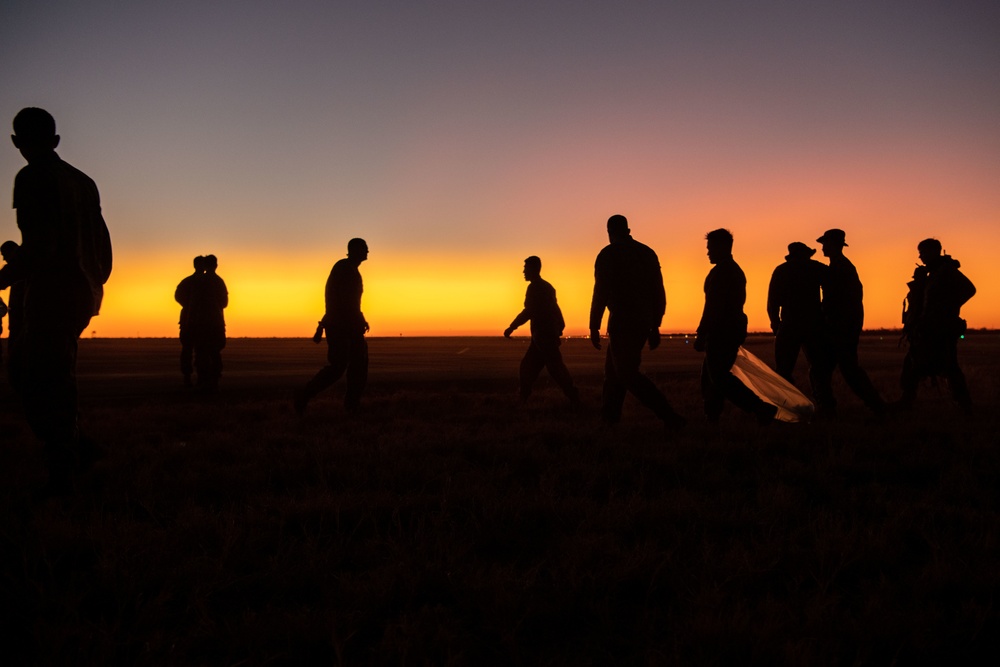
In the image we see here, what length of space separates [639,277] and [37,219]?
5028 millimetres

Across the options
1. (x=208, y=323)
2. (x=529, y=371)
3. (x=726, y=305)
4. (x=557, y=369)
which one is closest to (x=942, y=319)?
(x=726, y=305)

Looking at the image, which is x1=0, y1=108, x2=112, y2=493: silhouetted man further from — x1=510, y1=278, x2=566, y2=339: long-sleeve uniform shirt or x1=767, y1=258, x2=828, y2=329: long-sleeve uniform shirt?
x1=767, y1=258, x2=828, y2=329: long-sleeve uniform shirt

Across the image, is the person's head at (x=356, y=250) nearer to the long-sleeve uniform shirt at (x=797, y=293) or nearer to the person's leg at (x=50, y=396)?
the person's leg at (x=50, y=396)

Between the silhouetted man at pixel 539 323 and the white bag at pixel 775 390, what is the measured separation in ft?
8.20

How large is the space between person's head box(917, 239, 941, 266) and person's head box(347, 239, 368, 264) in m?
7.15

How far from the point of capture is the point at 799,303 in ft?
24.5

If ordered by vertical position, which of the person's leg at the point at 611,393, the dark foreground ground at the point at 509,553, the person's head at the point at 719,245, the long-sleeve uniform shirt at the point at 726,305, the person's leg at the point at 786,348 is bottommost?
the dark foreground ground at the point at 509,553

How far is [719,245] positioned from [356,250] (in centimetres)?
448

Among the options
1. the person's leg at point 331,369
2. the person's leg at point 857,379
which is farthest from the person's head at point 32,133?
the person's leg at point 857,379

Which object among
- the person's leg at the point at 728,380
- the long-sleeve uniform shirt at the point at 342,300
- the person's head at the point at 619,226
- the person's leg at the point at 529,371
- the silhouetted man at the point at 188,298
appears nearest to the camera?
the person's leg at the point at 728,380

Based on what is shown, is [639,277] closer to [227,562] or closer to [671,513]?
[671,513]

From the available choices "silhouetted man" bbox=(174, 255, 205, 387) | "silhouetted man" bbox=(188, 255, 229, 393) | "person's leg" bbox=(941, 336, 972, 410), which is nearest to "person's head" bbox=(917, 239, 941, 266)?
"person's leg" bbox=(941, 336, 972, 410)

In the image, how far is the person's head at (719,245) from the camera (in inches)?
274

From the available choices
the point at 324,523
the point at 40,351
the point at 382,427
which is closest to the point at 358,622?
the point at 324,523
